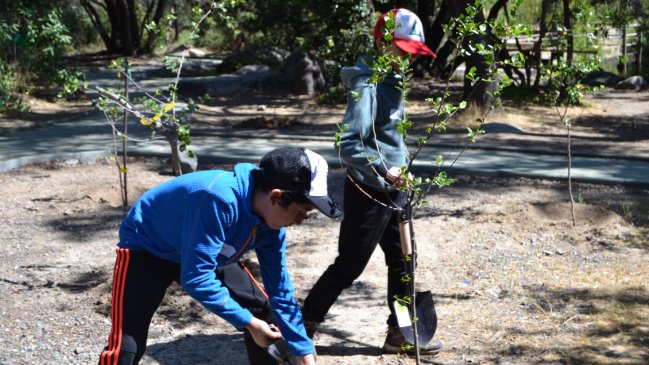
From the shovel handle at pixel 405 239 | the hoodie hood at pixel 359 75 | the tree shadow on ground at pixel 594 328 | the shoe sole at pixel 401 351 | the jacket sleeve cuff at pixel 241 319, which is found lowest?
the tree shadow on ground at pixel 594 328

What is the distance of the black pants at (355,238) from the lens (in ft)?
13.0

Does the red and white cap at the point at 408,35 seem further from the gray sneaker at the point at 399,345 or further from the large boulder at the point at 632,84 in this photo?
the large boulder at the point at 632,84

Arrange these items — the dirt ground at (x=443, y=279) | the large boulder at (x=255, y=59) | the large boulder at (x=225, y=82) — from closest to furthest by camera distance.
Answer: the dirt ground at (x=443, y=279)
the large boulder at (x=225, y=82)
the large boulder at (x=255, y=59)

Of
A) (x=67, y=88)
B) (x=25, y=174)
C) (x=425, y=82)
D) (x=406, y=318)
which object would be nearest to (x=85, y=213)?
(x=67, y=88)

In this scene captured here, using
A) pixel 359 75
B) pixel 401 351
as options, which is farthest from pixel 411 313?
pixel 359 75

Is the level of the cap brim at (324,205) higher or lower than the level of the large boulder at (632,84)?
higher

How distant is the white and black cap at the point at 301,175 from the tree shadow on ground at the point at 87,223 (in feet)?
12.9

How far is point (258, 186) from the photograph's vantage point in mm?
2727

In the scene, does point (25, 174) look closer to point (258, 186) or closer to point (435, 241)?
point (435, 241)

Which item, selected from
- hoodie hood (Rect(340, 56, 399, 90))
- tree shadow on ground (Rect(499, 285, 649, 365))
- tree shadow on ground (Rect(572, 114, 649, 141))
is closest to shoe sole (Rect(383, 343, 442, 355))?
tree shadow on ground (Rect(499, 285, 649, 365))

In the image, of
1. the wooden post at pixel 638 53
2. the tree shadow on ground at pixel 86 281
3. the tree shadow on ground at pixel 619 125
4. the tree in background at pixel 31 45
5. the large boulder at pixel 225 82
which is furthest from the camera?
the wooden post at pixel 638 53

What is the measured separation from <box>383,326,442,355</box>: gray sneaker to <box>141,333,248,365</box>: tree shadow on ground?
73 cm

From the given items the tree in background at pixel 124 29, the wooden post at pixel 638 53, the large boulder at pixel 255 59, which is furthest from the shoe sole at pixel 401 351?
the tree in background at pixel 124 29

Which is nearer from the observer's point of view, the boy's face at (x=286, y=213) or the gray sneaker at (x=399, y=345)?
the boy's face at (x=286, y=213)
